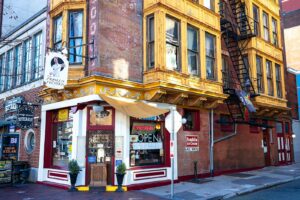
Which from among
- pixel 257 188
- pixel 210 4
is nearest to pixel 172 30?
pixel 210 4

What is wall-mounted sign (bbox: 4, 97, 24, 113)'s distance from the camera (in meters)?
15.6

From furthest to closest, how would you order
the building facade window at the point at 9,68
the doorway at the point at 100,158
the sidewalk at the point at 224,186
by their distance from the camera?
the building facade window at the point at 9,68 < the doorway at the point at 100,158 < the sidewalk at the point at 224,186

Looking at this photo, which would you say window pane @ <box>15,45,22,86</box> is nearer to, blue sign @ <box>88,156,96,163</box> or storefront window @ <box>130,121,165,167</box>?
blue sign @ <box>88,156,96,163</box>

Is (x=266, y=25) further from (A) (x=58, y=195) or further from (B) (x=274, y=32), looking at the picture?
(A) (x=58, y=195)

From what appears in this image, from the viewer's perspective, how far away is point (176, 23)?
1420 cm

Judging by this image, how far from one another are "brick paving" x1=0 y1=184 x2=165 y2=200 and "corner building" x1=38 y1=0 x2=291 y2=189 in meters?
0.76

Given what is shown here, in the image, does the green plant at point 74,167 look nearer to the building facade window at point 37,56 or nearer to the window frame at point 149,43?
the window frame at point 149,43

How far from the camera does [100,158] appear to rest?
40.2 feet

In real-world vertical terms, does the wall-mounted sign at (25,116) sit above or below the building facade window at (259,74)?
below

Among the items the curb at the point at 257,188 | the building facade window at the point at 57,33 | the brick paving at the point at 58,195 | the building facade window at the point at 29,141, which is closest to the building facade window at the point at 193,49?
the curb at the point at 257,188

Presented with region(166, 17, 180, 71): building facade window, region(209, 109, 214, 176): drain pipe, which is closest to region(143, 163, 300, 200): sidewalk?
region(209, 109, 214, 176): drain pipe

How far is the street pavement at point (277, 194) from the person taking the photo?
10.8m

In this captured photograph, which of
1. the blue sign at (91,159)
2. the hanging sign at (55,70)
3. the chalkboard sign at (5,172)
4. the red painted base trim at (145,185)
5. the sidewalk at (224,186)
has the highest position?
the hanging sign at (55,70)

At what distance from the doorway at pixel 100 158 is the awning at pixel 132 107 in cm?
142
